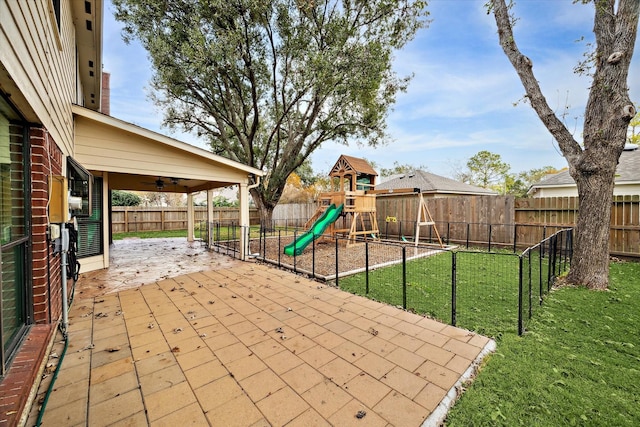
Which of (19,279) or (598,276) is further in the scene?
(598,276)

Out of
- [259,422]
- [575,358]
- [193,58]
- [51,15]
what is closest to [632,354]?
[575,358]

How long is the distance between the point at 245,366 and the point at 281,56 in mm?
11167

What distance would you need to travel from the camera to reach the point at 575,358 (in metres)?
2.56

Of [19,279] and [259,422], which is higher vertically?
[19,279]

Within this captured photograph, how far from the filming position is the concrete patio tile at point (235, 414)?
178cm

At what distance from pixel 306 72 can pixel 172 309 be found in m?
8.86

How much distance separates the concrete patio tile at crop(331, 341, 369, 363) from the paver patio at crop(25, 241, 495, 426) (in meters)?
0.01

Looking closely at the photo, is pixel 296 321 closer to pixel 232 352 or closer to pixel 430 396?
pixel 232 352

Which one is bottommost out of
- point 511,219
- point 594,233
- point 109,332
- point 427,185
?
point 109,332

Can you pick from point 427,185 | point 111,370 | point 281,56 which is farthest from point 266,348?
point 427,185

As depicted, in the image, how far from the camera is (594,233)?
16.0 ft

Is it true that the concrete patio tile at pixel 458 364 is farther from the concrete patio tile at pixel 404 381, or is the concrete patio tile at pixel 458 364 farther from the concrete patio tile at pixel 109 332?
the concrete patio tile at pixel 109 332

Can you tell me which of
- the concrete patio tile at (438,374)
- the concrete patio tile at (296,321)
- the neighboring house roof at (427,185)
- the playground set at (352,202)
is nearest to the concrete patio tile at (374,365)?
the concrete patio tile at (438,374)

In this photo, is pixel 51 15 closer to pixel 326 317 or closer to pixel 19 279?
pixel 19 279
